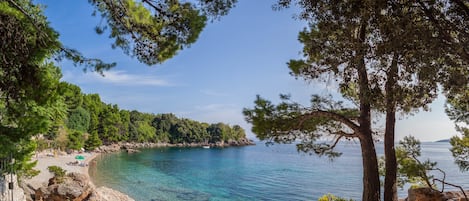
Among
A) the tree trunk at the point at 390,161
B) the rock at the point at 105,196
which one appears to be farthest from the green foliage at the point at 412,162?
the rock at the point at 105,196

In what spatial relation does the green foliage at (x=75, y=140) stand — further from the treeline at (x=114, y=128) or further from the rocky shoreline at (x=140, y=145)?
the rocky shoreline at (x=140, y=145)

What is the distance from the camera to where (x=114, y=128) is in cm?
6450

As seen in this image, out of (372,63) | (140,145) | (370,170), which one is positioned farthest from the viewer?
(140,145)

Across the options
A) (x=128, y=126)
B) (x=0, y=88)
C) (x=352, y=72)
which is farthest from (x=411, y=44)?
(x=128, y=126)

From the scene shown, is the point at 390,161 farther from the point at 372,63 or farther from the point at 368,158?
the point at 372,63

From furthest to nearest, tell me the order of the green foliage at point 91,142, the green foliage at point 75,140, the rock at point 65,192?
1. the green foliage at point 91,142
2. the green foliage at point 75,140
3. the rock at point 65,192

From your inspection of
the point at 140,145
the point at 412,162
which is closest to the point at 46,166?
the point at 412,162

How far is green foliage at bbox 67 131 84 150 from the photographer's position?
44897 mm

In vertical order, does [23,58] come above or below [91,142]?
above

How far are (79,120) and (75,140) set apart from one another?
6.69 metres

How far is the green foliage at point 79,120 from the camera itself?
164 ft

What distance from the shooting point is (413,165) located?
641cm

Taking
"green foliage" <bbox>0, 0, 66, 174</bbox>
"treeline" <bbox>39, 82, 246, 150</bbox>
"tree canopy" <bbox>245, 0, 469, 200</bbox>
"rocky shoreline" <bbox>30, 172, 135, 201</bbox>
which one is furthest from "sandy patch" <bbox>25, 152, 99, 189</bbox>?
"tree canopy" <bbox>245, 0, 469, 200</bbox>

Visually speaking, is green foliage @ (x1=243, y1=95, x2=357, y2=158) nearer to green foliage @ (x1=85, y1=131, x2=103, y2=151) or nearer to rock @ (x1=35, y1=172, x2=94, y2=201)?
rock @ (x1=35, y1=172, x2=94, y2=201)
